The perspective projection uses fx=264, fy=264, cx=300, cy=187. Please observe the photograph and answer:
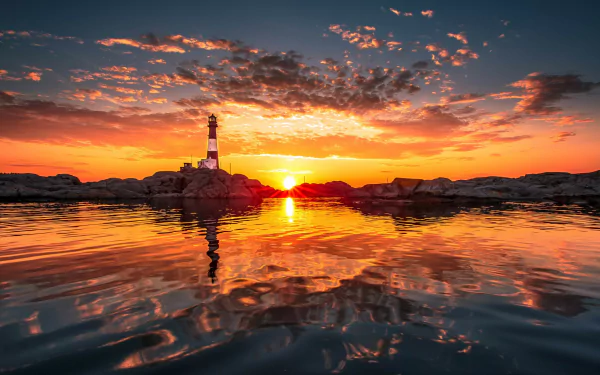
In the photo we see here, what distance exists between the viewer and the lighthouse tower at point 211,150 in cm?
9488

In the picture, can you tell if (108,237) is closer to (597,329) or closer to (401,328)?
(401,328)

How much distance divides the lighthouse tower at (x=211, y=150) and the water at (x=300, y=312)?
88484mm

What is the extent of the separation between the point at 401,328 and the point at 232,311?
2.99 metres

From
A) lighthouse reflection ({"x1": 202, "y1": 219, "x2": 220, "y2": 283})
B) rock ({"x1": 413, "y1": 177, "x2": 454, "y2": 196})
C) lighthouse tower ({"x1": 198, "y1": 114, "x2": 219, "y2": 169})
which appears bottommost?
lighthouse reflection ({"x1": 202, "y1": 219, "x2": 220, "y2": 283})

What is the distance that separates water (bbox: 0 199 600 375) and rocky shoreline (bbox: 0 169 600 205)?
175ft

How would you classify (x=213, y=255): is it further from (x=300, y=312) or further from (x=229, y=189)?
(x=229, y=189)

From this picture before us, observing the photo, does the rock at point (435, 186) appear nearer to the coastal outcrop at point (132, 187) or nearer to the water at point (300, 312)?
the water at point (300, 312)

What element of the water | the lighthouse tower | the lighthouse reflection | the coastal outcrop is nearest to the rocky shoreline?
the coastal outcrop

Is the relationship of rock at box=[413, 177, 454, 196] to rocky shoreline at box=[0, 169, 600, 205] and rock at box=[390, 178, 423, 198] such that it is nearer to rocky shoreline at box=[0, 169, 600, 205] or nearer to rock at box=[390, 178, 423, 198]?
rocky shoreline at box=[0, 169, 600, 205]

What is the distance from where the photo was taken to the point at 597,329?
4297 millimetres

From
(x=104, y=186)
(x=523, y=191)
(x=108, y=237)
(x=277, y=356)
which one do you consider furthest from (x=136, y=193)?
(x=523, y=191)

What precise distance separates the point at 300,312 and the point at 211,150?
324ft

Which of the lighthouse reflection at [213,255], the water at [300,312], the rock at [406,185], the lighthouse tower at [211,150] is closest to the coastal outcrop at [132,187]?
the lighthouse tower at [211,150]

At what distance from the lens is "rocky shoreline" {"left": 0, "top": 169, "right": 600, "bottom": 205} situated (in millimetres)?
58719
